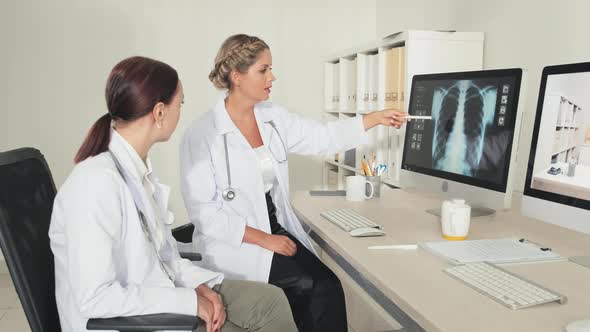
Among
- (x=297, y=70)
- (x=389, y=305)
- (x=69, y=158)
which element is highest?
(x=297, y=70)

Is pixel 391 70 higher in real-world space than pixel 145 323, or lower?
higher

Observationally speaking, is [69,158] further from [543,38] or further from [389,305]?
[543,38]

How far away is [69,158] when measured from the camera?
320cm

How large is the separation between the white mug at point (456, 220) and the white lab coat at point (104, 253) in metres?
0.71

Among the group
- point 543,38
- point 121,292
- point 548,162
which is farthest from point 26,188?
point 543,38

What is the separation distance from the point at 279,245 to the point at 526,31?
1315 mm

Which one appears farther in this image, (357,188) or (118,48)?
(118,48)

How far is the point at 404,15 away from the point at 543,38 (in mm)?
1131

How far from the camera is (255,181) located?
1845mm

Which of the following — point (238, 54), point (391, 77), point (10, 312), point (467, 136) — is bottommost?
point (10, 312)

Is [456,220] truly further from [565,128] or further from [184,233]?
[184,233]

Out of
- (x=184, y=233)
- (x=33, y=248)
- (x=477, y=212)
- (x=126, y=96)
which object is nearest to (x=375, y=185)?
(x=477, y=212)

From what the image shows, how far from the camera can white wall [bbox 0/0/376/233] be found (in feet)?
10.0

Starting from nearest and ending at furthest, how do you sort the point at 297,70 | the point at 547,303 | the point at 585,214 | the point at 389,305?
the point at 547,303
the point at 585,214
the point at 389,305
the point at 297,70
